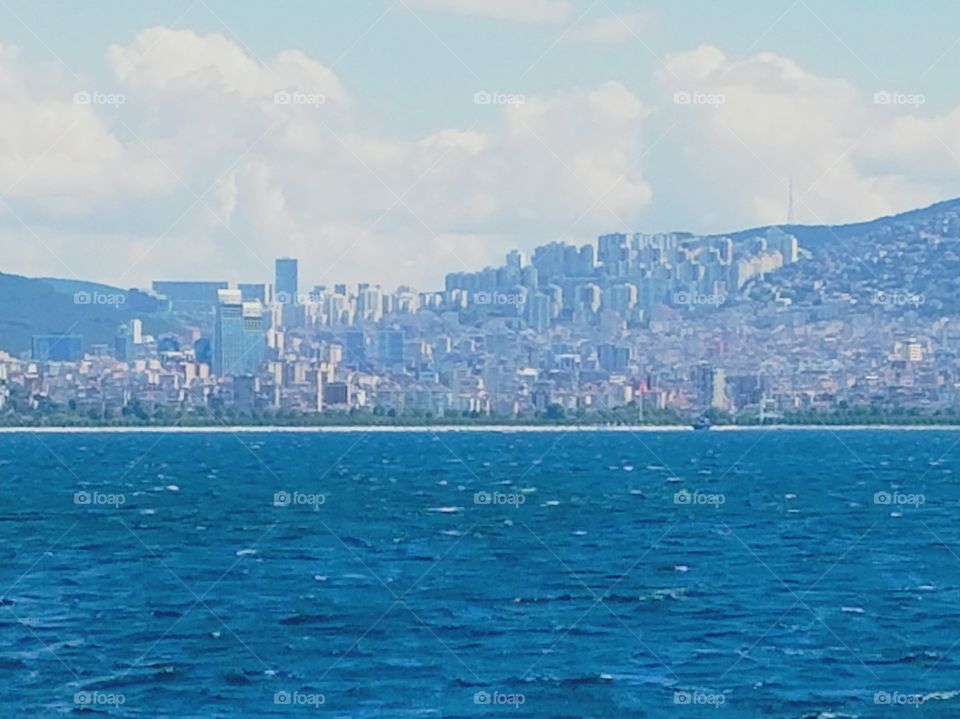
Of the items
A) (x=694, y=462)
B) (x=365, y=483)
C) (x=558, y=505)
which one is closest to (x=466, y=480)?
(x=365, y=483)

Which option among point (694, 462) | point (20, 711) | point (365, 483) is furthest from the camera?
point (694, 462)

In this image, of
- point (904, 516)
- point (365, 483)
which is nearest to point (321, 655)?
point (904, 516)

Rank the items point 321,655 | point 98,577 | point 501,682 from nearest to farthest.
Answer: point 501,682, point 321,655, point 98,577

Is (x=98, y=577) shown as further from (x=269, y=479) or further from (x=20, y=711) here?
(x=269, y=479)

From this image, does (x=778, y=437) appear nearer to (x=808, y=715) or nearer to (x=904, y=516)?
(x=904, y=516)

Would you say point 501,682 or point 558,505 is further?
point 558,505

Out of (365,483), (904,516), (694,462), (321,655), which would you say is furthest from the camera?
(694,462)
